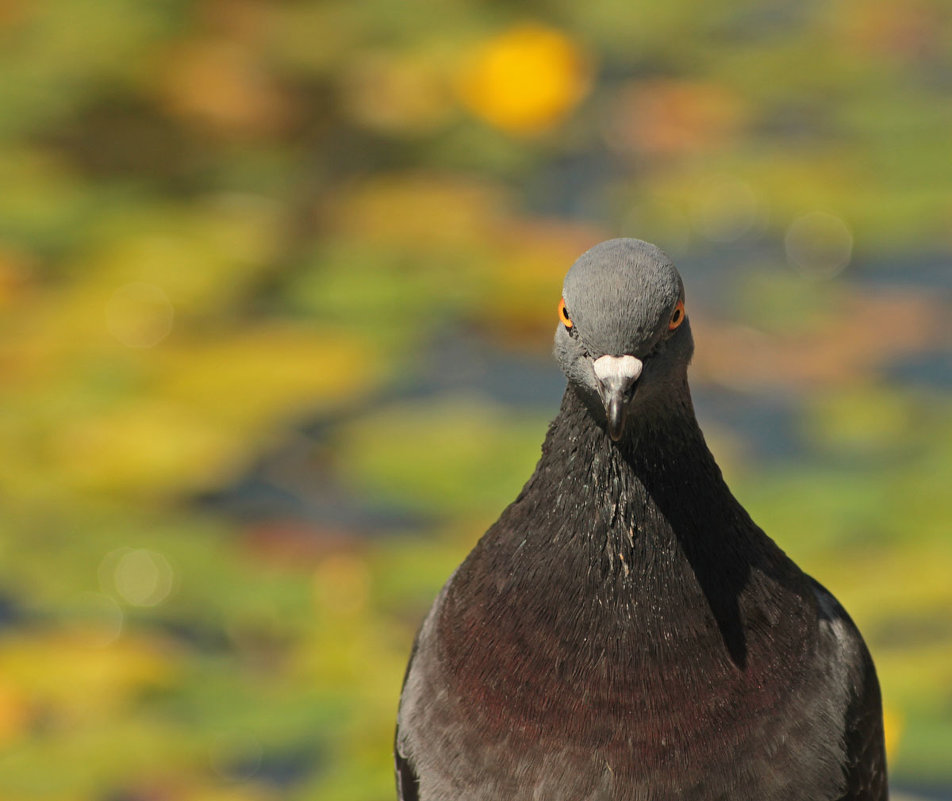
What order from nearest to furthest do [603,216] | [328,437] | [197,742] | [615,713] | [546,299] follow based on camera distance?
[615,713] < [197,742] < [328,437] < [546,299] < [603,216]

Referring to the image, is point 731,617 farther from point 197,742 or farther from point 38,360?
point 38,360

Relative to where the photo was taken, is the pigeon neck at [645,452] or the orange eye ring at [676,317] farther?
the pigeon neck at [645,452]

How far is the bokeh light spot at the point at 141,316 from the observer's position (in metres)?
5.46

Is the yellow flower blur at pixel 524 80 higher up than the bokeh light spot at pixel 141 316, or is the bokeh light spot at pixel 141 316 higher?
the yellow flower blur at pixel 524 80

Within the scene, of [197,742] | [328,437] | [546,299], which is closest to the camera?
[197,742]

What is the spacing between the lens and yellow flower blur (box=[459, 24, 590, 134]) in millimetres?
6582

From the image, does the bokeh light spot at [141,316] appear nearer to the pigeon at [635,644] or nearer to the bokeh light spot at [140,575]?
the bokeh light spot at [140,575]

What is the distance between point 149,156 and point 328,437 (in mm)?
1861

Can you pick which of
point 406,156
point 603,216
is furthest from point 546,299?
point 406,156

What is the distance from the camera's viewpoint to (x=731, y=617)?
2904 mm

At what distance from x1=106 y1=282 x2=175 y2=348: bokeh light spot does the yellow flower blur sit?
1715 mm

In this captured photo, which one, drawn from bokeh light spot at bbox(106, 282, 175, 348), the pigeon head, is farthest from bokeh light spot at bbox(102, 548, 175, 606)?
the pigeon head

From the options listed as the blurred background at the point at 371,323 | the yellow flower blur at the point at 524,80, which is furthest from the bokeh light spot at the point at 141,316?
the yellow flower blur at the point at 524,80

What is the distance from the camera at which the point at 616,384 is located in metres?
2.64
